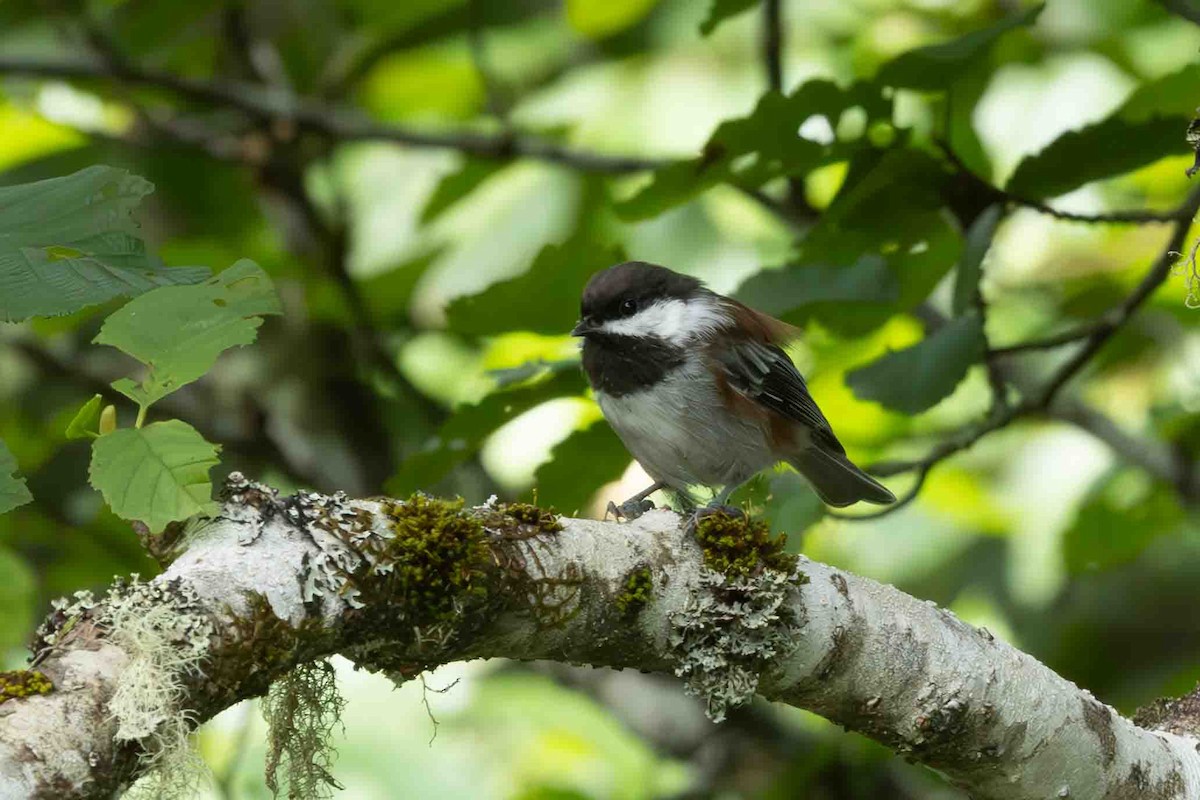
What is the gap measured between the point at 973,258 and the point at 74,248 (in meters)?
1.95

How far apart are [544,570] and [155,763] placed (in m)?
0.66

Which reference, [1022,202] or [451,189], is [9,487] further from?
[451,189]

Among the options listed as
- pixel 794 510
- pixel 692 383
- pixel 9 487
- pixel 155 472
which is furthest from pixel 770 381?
pixel 9 487

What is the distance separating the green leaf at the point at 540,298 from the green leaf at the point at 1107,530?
1.85 m

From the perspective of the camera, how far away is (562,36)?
21.1ft

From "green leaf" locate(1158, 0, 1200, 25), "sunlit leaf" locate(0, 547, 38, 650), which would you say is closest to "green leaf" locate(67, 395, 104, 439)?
"sunlit leaf" locate(0, 547, 38, 650)

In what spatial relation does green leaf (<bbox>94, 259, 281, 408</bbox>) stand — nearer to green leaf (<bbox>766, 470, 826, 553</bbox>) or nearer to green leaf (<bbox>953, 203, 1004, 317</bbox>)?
green leaf (<bbox>766, 470, 826, 553</bbox>)

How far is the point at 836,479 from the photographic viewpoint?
4062mm

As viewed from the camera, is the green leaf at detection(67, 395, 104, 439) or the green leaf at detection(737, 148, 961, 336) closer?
the green leaf at detection(67, 395, 104, 439)

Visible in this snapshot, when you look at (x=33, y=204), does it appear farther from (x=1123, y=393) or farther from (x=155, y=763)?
(x=1123, y=393)

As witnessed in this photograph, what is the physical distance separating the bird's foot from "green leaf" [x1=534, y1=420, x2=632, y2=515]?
13 centimetres

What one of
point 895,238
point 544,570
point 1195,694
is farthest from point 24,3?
point 1195,694

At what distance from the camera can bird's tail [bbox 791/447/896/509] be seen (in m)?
4.03

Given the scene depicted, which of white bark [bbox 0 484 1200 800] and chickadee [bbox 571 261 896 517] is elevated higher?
white bark [bbox 0 484 1200 800]
